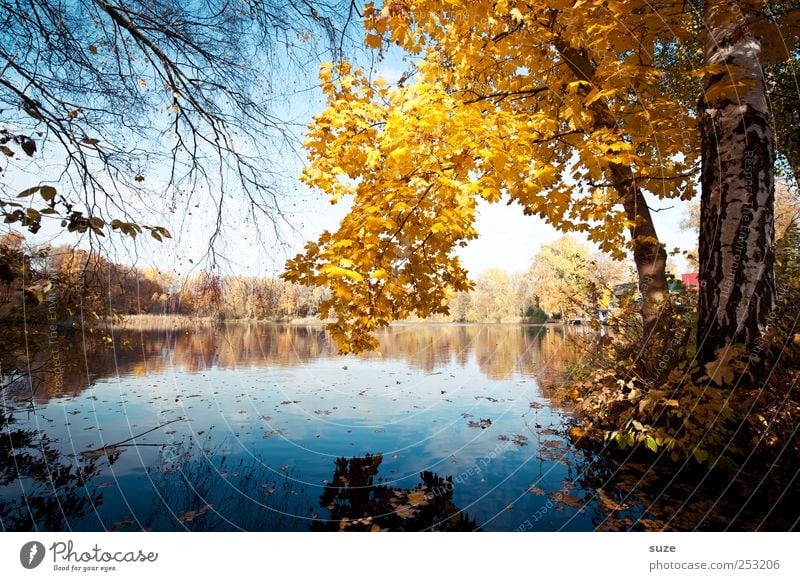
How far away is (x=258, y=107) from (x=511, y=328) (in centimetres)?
3560

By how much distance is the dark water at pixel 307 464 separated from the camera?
Result: 3.41m

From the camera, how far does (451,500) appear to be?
3.77 metres

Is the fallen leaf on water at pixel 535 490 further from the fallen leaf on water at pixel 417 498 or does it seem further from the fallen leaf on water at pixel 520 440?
the fallen leaf on water at pixel 520 440

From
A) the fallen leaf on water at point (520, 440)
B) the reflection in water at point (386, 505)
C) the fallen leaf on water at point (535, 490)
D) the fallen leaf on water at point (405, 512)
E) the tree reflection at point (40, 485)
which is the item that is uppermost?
the tree reflection at point (40, 485)

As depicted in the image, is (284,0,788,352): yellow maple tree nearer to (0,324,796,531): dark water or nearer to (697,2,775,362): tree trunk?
(697,2,775,362): tree trunk

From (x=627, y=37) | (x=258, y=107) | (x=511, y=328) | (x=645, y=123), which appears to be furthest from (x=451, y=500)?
(x=511, y=328)

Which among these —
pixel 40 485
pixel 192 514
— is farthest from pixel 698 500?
pixel 40 485

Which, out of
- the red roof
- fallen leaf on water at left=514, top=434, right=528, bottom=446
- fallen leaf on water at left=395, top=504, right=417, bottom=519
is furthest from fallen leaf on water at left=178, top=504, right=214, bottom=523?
the red roof

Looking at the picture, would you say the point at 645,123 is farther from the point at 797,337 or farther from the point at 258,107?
the point at 258,107
